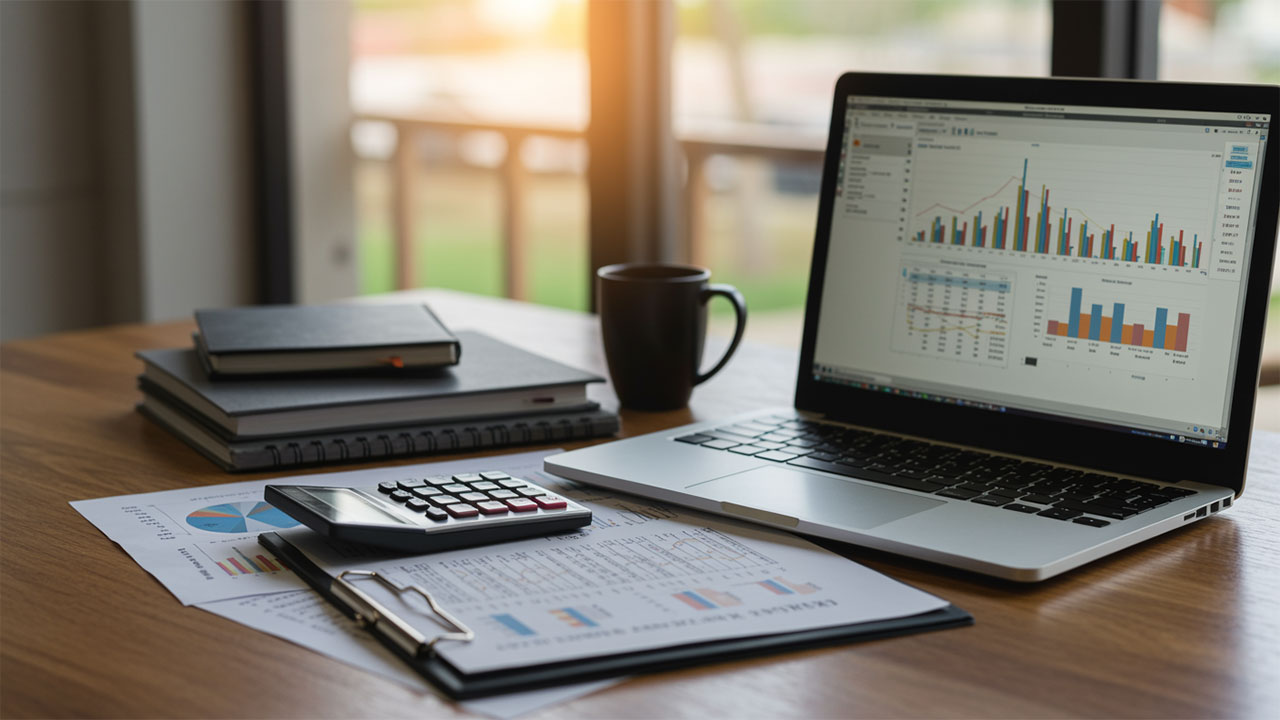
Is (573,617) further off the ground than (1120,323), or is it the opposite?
(1120,323)

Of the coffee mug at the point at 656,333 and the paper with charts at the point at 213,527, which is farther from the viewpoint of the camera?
the coffee mug at the point at 656,333

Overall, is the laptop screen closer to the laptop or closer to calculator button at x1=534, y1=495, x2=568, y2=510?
the laptop

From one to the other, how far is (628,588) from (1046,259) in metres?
0.42

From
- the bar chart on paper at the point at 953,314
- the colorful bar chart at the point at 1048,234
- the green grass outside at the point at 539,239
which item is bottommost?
the green grass outside at the point at 539,239

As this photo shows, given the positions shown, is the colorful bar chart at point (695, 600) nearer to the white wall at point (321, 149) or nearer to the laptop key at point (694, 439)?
the laptop key at point (694, 439)

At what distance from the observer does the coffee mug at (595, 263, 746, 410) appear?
1062 mm

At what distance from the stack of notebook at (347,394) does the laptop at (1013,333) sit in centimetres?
12

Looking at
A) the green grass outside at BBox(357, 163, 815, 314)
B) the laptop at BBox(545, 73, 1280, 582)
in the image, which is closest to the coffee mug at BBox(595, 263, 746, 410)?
the laptop at BBox(545, 73, 1280, 582)

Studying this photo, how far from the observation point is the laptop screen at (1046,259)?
2.65 feet

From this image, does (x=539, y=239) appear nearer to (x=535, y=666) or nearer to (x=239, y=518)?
(x=239, y=518)

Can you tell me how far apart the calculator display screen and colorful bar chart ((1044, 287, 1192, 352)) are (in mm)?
469

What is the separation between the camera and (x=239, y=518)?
78 centimetres

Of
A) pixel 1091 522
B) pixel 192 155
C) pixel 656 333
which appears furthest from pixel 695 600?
pixel 192 155

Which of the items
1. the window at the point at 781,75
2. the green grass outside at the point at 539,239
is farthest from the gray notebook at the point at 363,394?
the green grass outside at the point at 539,239
